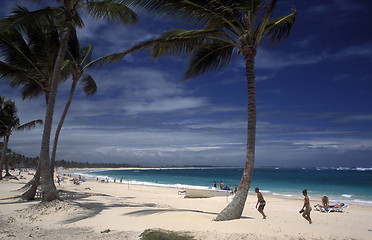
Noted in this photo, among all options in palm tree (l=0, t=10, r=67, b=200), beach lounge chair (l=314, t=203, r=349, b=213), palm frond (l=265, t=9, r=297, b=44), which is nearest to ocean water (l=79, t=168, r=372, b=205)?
beach lounge chair (l=314, t=203, r=349, b=213)

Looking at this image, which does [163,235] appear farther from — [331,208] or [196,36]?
[331,208]

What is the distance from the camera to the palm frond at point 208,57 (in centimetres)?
917

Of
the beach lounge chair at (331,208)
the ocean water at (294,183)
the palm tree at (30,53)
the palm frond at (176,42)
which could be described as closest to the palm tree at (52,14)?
the palm tree at (30,53)

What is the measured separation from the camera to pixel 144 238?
5898 mm

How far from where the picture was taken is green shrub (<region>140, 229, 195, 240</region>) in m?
5.75

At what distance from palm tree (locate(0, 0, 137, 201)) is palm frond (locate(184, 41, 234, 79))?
9.76ft

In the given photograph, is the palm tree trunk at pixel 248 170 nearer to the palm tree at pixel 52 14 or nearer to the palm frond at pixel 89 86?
the palm tree at pixel 52 14

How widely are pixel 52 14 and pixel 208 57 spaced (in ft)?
20.4

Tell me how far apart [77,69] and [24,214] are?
7.65 m

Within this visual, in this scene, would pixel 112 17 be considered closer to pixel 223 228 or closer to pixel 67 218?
pixel 67 218

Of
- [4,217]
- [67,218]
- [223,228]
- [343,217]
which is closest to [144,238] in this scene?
[223,228]

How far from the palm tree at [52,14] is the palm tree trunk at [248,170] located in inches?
202

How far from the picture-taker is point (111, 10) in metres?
10.5

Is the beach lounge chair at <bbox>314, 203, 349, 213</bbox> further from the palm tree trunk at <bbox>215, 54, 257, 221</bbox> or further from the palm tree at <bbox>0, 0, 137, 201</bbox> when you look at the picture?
the palm tree at <bbox>0, 0, 137, 201</bbox>
